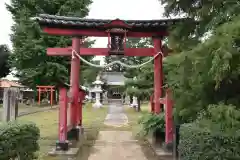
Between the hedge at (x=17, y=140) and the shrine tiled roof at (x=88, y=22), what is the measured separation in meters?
4.63

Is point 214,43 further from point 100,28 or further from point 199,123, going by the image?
point 100,28

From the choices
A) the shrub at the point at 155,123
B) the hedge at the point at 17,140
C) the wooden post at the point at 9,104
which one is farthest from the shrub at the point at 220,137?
the shrub at the point at 155,123

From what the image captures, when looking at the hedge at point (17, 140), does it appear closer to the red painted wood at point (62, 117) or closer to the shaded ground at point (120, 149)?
the red painted wood at point (62, 117)

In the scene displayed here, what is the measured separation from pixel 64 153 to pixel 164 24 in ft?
17.1

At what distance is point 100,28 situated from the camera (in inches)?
411

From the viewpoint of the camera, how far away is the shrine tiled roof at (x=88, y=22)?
10.0 meters

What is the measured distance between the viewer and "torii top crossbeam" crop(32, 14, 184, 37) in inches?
399

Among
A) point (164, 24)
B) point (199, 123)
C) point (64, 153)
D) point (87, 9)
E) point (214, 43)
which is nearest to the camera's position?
point (214, 43)

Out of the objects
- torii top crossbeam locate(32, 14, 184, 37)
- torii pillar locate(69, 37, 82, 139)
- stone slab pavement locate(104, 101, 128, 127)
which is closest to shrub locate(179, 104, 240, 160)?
torii top crossbeam locate(32, 14, 184, 37)

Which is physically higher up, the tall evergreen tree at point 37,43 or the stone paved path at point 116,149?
the tall evergreen tree at point 37,43

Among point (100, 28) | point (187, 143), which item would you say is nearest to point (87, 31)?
point (100, 28)

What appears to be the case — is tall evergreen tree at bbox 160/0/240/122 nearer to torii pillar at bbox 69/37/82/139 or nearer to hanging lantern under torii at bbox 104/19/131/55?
hanging lantern under torii at bbox 104/19/131/55

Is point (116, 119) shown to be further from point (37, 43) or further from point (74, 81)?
point (37, 43)

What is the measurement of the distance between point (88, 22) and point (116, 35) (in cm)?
104
